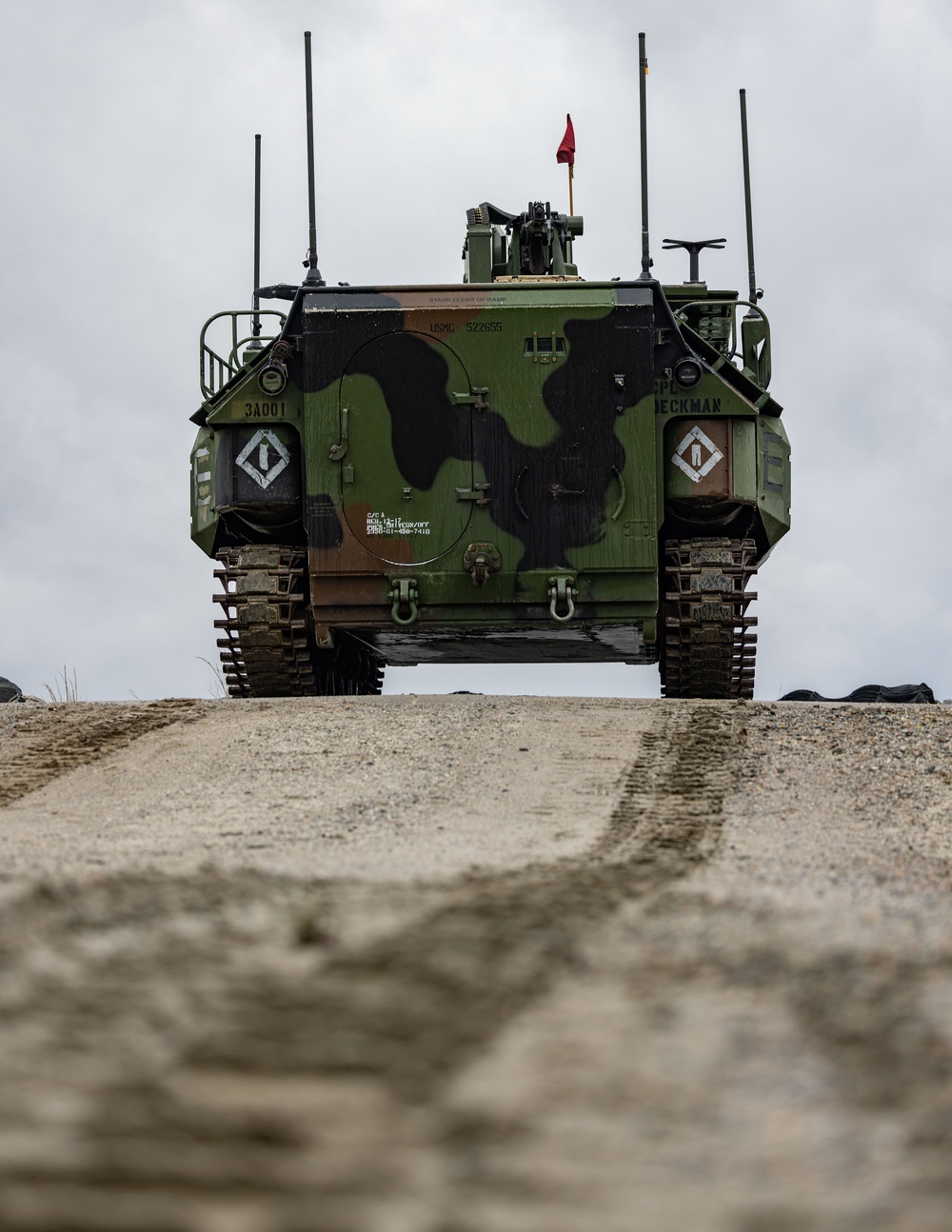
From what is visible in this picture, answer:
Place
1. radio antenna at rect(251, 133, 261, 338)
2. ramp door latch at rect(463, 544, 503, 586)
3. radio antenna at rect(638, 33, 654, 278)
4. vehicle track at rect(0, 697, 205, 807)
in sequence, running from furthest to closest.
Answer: radio antenna at rect(251, 133, 261, 338)
radio antenna at rect(638, 33, 654, 278)
ramp door latch at rect(463, 544, 503, 586)
vehicle track at rect(0, 697, 205, 807)

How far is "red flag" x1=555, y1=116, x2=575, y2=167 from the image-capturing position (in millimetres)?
14344

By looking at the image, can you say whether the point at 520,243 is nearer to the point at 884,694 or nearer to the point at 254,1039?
the point at 884,694

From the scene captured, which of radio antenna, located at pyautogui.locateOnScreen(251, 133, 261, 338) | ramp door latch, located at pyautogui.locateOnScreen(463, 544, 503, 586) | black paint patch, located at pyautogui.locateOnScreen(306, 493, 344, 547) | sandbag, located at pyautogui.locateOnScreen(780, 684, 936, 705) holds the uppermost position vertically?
radio antenna, located at pyautogui.locateOnScreen(251, 133, 261, 338)

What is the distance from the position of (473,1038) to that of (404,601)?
7866 mm

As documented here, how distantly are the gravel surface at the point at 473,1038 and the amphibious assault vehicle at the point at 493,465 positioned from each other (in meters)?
5.32

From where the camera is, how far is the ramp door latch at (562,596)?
33.5ft

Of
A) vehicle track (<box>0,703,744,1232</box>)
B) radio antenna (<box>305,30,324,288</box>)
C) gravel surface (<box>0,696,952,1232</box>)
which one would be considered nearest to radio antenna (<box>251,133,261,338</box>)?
radio antenna (<box>305,30,324,288</box>)

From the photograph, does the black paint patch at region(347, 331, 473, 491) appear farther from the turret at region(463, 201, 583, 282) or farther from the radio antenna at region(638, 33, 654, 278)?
the turret at region(463, 201, 583, 282)

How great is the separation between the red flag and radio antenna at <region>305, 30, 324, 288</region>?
2.97m

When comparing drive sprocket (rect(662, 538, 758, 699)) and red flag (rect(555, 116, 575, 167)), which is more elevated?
red flag (rect(555, 116, 575, 167))

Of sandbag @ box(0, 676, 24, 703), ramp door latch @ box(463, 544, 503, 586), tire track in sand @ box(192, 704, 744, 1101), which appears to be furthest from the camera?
sandbag @ box(0, 676, 24, 703)

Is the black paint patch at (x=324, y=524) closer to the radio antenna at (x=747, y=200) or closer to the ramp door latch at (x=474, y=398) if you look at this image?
the ramp door latch at (x=474, y=398)

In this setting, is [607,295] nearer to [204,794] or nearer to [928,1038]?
[204,794]

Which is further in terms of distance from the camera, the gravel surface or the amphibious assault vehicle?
the amphibious assault vehicle
